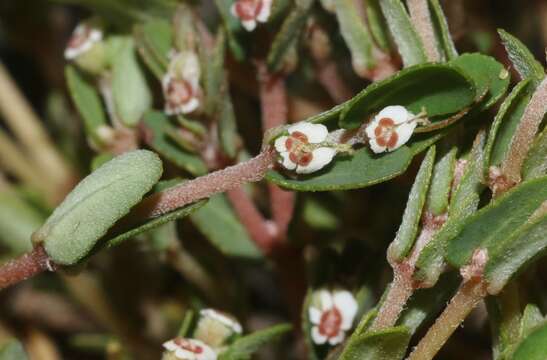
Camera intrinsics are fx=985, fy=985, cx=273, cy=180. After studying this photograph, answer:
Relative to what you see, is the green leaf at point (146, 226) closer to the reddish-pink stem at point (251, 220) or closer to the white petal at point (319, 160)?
the white petal at point (319, 160)

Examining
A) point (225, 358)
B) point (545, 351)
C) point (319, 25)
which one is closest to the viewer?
point (545, 351)

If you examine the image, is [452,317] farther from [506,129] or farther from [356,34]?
[356,34]

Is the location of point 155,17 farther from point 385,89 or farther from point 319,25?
point 385,89

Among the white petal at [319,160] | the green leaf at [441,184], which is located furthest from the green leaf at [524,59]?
the white petal at [319,160]

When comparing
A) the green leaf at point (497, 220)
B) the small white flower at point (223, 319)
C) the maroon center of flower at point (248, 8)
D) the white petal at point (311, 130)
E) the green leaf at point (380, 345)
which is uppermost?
the maroon center of flower at point (248, 8)

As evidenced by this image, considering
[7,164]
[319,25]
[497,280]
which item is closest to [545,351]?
[497,280]

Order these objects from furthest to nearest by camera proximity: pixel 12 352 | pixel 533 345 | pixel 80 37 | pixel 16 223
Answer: pixel 16 223 < pixel 80 37 < pixel 12 352 < pixel 533 345

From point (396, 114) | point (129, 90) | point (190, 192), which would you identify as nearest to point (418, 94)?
point (396, 114)
